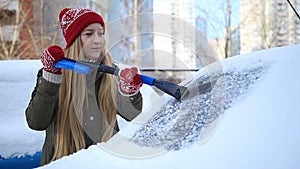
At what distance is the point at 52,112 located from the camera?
1.43 m

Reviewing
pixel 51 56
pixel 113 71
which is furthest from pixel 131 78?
pixel 51 56

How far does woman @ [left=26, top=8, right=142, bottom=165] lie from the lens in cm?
138

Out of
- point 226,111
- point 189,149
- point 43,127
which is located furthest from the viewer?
point 43,127

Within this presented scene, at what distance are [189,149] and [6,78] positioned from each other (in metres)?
1.95

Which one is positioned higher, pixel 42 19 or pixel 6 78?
pixel 42 19

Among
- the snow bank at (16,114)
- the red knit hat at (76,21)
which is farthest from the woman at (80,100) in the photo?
the snow bank at (16,114)

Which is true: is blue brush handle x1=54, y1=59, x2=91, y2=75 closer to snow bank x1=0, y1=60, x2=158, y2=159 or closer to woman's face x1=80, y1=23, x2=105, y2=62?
woman's face x1=80, y1=23, x2=105, y2=62

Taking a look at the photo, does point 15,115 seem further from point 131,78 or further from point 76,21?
point 131,78

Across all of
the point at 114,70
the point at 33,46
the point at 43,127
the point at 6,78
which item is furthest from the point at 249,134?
the point at 33,46

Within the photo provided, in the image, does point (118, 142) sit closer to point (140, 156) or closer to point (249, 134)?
point (140, 156)

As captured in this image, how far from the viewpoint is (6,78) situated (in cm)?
260

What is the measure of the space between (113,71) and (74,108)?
295 mm

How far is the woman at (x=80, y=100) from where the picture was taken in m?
1.38

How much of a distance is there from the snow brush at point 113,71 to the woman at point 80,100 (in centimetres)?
5
